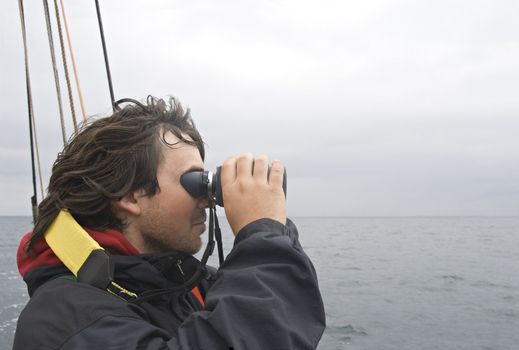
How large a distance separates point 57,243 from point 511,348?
9.06 m

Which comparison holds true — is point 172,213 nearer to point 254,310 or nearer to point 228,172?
point 228,172

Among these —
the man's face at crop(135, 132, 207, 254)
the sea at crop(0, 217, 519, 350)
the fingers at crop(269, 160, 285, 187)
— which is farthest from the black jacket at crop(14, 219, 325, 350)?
the sea at crop(0, 217, 519, 350)

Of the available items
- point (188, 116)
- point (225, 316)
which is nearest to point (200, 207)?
point (188, 116)

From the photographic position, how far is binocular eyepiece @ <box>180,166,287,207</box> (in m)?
1.30

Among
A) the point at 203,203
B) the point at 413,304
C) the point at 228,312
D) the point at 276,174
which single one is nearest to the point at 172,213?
the point at 203,203

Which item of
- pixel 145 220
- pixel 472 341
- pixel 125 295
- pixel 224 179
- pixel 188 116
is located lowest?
pixel 472 341

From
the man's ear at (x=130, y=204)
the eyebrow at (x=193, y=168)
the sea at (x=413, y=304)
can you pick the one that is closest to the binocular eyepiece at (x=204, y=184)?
the eyebrow at (x=193, y=168)

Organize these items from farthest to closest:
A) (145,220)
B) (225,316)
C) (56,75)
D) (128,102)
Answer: (56,75) → (128,102) → (145,220) → (225,316)

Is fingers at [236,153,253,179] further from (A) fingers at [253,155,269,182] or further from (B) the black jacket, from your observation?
(B) the black jacket

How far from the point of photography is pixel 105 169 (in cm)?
143

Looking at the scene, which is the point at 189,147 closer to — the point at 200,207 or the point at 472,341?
the point at 200,207

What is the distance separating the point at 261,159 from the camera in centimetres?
125

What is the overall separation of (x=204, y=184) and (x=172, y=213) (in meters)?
0.14

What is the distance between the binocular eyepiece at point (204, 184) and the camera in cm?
130
